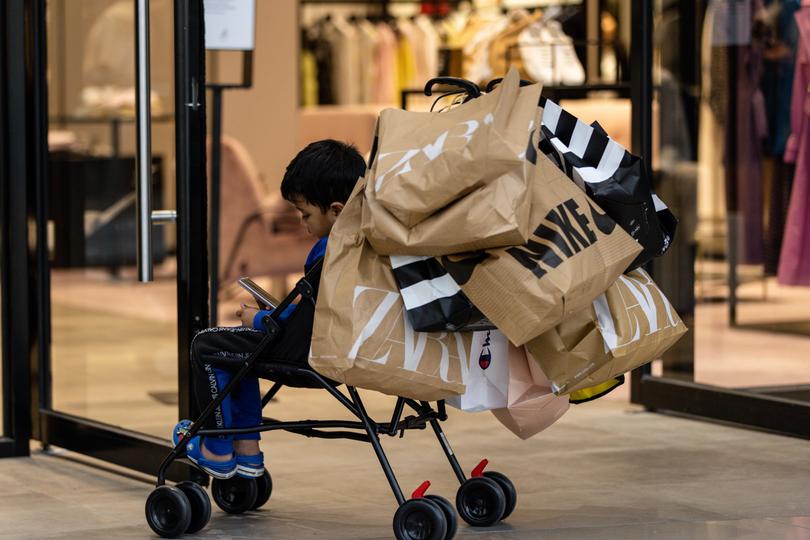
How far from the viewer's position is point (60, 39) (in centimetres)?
485

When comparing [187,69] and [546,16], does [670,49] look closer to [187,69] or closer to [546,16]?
[546,16]

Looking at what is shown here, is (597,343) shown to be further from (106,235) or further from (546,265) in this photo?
(106,235)

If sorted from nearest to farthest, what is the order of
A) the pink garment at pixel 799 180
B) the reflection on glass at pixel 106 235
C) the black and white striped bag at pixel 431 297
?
1. the black and white striped bag at pixel 431 297
2. the reflection on glass at pixel 106 235
3. the pink garment at pixel 799 180

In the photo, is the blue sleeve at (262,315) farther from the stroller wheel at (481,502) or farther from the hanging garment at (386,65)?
the hanging garment at (386,65)

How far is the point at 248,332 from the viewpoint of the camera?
3449 mm

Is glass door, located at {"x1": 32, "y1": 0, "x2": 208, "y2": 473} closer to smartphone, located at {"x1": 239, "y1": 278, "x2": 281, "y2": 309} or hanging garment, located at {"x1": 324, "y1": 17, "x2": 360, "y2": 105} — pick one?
smartphone, located at {"x1": 239, "y1": 278, "x2": 281, "y2": 309}

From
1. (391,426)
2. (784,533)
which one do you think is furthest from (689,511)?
(391,426)

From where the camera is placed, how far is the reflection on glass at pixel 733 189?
4.98 m

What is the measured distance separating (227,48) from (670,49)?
1.60m

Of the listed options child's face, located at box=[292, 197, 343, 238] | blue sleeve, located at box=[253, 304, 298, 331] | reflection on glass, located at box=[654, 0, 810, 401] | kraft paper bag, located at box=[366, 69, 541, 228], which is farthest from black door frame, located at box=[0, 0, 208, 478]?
reflection on glass, located at box=[654, 0, 810, 401]

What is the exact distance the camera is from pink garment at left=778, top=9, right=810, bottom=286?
4871 mm

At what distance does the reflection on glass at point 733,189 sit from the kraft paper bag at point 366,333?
2.07 meters

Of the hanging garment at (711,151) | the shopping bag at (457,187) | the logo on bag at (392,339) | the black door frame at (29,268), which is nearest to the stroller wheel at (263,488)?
the black door frame at (29,268)

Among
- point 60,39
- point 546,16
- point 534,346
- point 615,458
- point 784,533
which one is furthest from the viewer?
point 546,16
